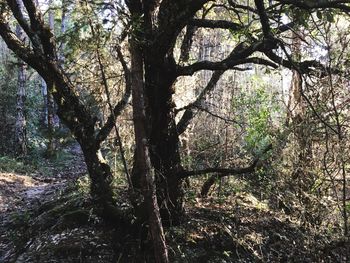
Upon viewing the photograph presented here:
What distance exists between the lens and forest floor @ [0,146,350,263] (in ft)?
18.5

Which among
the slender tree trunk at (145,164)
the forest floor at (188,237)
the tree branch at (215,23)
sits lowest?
the forest floor at (188,237)

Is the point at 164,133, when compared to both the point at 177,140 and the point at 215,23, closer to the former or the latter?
the point at 177,140

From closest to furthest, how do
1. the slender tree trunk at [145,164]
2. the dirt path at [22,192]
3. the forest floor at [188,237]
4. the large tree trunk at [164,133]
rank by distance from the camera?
1. the slender tree trunk at [145,164]
2. the large tree trunk at [164,133]
3. the forest floor at [188,237]
4. the dirt path at [22,192]

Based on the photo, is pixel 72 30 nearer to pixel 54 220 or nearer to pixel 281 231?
pixel 54 220

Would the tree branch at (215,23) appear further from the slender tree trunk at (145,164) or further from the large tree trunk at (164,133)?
the slender tree trunk at (145,164)

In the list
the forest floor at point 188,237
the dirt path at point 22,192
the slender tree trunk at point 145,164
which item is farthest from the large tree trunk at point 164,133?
the dirt path at point 22,192

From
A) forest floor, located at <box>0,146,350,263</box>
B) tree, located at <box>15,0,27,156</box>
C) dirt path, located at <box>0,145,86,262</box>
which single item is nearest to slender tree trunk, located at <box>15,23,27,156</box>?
tree, located at <box>15,0,27,156</box>

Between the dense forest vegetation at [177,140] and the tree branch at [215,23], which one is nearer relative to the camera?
the dense forest vegetation at [177,140]

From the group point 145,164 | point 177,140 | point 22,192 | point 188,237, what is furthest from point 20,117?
point 145,164

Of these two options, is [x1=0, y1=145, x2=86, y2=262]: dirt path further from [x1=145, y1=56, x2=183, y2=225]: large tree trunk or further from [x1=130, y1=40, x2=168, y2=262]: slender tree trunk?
[x1=130, y1=40, x2=168, y2=262]: slender tree trunk

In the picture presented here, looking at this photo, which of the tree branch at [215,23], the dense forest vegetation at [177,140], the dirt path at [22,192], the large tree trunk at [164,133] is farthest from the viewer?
the dirt path at [22,192]

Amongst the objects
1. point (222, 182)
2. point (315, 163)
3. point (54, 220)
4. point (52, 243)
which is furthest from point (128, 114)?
point (315, 163)

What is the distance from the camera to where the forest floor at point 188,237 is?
18.5 ft

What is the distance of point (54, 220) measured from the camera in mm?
6621
